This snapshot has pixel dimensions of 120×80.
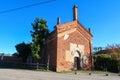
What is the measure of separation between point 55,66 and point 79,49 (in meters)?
5.57

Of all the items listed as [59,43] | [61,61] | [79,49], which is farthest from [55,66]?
[79,49]

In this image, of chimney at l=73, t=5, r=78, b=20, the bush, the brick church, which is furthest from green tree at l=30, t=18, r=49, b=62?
the bush

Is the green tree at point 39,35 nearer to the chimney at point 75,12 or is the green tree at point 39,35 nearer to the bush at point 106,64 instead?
the chimney at point 75,12

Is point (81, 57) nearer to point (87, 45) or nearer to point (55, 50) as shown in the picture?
point (87, 45)

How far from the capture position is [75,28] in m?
34.3

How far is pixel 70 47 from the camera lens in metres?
33.1

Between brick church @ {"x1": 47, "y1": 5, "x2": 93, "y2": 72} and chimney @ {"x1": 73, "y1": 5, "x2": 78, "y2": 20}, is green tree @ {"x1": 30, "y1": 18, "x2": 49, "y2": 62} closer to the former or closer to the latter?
brick church @ {"x1": 47, "y1": 5, "x2": 93, "y2": 72}

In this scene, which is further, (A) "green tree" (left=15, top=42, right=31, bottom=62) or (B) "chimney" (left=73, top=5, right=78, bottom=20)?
(A) "green tree" (left=15, top=42, right=31, bottom=62)

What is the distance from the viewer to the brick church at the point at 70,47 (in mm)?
31500

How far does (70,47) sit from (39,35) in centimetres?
527

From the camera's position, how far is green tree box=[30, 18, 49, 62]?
33156mm

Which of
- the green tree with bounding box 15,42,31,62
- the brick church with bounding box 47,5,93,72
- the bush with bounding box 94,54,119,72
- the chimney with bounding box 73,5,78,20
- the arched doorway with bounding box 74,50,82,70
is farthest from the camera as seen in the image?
the green tree with bounding box 15,42,31,62

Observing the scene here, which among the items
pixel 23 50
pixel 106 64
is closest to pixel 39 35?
pixel 23 50

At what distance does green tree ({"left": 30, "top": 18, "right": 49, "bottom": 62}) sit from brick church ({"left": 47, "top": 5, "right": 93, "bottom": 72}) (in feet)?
3.70
